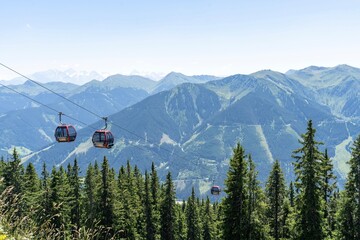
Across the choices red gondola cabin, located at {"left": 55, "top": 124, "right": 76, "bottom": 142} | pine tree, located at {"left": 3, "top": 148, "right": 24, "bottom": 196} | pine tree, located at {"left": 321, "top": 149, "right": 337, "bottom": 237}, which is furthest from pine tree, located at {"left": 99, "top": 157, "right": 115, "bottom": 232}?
pine tree, located at {"left": 321, "top": 149, "right": 337, "bottom": 237}

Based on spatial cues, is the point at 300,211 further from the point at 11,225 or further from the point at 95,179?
the point at 95,179

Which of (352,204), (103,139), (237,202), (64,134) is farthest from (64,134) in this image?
(352,204)

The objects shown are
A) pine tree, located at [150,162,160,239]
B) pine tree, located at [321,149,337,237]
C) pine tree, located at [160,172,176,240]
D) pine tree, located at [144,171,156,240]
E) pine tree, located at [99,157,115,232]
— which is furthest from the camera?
pine tree, located at [160,172,176,240]

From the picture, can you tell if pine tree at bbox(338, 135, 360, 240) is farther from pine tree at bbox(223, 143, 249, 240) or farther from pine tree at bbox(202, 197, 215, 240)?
pine tree at bbox(202, 197, 215, 240)

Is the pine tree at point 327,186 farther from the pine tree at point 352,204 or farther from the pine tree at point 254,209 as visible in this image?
the pine tree at point 254,209

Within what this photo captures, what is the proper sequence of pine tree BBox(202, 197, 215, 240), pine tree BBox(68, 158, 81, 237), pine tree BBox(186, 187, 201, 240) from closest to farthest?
pine tree BBox(68, 158, 81, 237) < pine tree BBox(186, 187, 201, 240) < pine tree BBox(202, 197, 215, 240)

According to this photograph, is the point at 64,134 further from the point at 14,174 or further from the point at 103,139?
the point at 14,174
